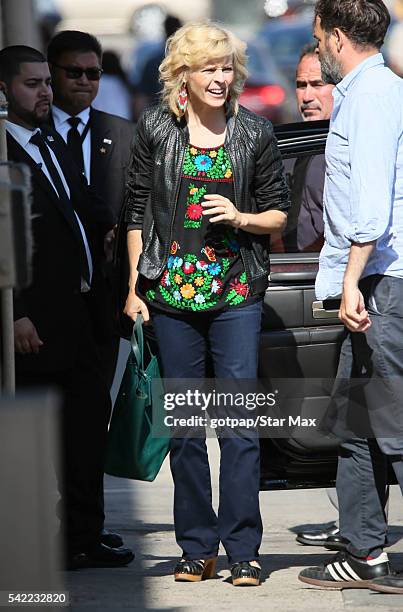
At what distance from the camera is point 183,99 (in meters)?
4.57

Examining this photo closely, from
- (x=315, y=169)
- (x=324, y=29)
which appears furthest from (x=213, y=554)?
(x=324, y=29)

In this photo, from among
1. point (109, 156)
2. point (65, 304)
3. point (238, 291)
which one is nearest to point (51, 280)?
point (65, 304)

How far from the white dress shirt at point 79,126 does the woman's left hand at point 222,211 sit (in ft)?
3.94

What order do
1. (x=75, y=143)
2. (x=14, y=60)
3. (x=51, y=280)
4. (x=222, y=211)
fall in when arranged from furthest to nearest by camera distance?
1. (x=75, y=143)
2. (x=14, y=60)
3. (x=51, y=280)
4. (x=222, y=211)

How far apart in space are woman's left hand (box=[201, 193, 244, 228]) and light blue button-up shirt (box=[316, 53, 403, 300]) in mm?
312

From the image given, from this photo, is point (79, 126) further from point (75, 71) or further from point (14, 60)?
point (14, 60)

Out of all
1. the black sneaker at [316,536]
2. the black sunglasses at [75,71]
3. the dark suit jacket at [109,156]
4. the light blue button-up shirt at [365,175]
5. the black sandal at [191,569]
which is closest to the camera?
the light blue button-up shirt at [365,175]

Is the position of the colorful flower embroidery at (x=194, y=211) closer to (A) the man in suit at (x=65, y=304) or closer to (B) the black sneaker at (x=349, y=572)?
(A) the man in suit at (x=65, y=304)

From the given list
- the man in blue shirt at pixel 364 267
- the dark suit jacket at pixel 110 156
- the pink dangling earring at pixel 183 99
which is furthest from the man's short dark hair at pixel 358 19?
the dark suit jacket at pixel 110 156

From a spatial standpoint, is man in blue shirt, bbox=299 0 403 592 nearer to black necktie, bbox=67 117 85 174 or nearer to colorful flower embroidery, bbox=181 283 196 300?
colorful flower embroidery, bbox=181 283 196 300

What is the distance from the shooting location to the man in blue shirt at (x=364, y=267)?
4.24 m

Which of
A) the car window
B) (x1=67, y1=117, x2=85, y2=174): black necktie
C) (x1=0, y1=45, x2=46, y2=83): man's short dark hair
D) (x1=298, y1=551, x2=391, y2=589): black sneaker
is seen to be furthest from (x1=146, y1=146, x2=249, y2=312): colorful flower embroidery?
(x1=67, y1=117, x2=85, y2=174): black necktie

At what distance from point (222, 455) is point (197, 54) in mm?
1344

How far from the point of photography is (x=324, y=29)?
4453 mm
